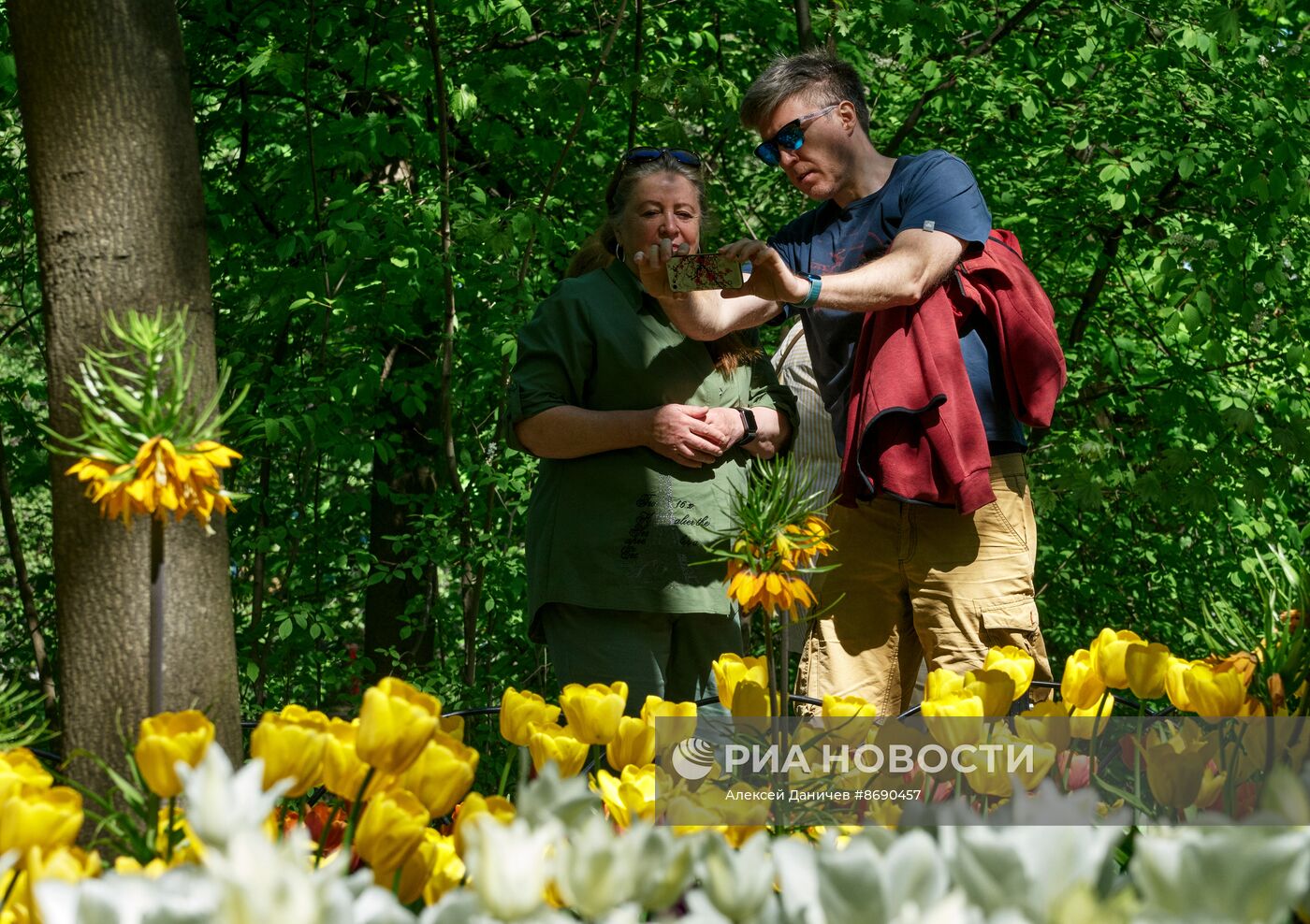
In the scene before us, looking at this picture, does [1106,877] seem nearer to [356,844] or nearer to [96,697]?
[356,844]

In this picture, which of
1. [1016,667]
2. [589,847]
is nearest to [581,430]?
[1016,667]

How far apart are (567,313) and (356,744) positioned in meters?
1.68

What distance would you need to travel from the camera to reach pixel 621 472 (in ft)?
8.32

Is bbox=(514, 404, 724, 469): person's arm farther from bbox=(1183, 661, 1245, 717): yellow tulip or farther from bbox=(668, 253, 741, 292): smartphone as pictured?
bbox=(1183, 661, 1245, 717): yellow tulip

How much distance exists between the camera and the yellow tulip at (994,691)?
137 centimetres

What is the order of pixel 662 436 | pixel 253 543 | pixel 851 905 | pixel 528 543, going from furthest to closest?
pixel 253 543 → pixel 528 543 → pixel 662 436 → pixel 851 905

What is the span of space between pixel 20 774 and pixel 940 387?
1676 mm

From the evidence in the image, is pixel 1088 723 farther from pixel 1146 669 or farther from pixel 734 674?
pixel 734 674

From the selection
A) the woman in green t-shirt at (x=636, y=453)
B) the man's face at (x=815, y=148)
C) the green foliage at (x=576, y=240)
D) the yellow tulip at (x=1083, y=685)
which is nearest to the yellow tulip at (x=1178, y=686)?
the yellow tulip at (x=1083, y=685)

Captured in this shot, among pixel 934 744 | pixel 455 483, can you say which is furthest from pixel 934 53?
pixel 934 744

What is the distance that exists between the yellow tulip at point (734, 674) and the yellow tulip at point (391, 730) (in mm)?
538

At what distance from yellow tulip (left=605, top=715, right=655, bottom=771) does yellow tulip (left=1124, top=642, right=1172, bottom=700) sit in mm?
514

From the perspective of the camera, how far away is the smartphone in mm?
2248

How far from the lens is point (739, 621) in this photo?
2672 millimetres
